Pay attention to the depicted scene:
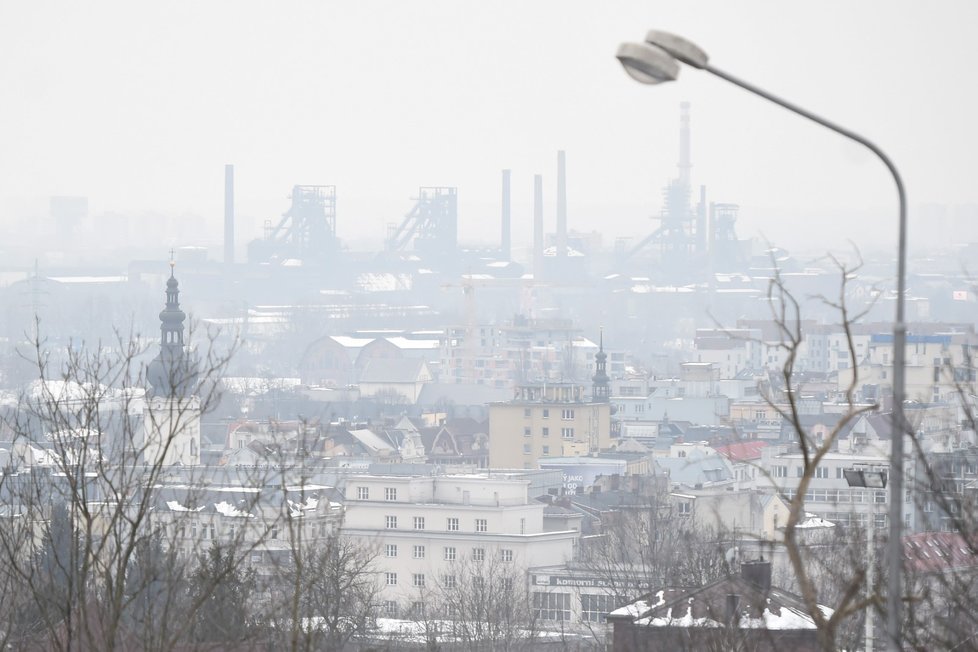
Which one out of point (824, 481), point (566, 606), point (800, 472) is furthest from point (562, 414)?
point (566, 606)

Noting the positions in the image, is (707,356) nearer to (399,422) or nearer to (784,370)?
(399,422)

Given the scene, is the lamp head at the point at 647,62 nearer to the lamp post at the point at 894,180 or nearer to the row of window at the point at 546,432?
the lamp post at the point at 894,180

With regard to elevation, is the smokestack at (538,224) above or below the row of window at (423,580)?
above

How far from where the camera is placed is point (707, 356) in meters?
122

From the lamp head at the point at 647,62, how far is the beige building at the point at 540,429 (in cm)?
6452

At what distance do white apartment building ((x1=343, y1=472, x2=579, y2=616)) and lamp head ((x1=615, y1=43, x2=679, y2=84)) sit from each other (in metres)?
37.4

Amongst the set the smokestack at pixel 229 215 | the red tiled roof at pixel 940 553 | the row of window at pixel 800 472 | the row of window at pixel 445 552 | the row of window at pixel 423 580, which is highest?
the smokestack at pixel 229 215

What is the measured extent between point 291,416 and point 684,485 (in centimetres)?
3227

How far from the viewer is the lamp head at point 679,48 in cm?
712

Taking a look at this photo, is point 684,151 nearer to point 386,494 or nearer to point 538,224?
point 538,224

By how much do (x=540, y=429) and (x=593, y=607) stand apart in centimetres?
3449

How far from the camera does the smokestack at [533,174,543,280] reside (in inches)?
6973

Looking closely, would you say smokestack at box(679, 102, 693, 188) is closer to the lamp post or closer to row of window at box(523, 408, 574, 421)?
row of window at box(523, 408, 574, 421)

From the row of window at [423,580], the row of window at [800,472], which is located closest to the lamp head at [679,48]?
the row of window at [423,580]
